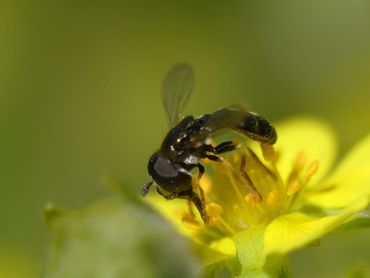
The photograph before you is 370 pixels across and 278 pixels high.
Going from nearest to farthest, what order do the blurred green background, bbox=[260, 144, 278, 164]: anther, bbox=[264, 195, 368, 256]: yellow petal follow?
bbox=[264, 195, 368, 256]: yellow petal → bbox=[260, 144, 278, 164]: anther → the blurred green background

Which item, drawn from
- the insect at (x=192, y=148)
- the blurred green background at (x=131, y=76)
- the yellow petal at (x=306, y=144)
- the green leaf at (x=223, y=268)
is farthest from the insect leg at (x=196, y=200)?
the blurred green background at (x=131, y=76)

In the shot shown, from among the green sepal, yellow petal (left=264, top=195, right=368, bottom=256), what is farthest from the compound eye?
the green sepal

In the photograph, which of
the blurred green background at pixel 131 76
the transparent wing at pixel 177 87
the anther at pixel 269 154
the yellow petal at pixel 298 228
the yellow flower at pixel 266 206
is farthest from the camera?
the blurred green background at pixel 131 76

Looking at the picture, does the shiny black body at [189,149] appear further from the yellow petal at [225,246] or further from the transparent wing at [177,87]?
the transparent wing at [177,87]

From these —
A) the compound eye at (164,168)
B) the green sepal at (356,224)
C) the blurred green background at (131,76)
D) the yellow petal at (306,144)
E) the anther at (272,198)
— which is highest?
the compound eye at (164,168)

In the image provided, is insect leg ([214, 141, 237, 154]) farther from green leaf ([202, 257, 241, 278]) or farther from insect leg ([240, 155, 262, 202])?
green leaf ([202, 257, 241, 278])

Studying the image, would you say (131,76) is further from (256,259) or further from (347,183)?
(256,259)

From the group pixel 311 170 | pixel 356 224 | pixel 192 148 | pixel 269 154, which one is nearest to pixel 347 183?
pixel 311 170

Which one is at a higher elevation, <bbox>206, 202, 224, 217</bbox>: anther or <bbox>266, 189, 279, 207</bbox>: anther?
<bbox>266, 189, 279, 207</bbox>: anther
